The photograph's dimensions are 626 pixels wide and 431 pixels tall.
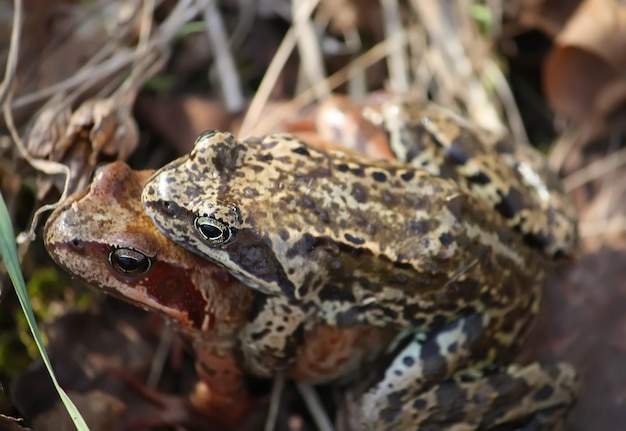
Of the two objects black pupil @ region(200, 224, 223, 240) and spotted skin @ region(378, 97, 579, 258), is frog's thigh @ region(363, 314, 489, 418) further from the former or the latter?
black pupil @ region(200, 224, 223, 240)

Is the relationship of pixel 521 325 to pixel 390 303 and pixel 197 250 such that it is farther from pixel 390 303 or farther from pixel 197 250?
pixel 197 250

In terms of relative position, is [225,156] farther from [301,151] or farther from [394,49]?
[394,49]

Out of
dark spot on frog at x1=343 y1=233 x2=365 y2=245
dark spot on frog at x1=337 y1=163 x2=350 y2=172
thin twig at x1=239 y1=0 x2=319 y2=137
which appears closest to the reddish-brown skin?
dark spot on frog at x1=343 y1=233 x2=365 y2=245

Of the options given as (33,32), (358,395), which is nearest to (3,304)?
(33,32)

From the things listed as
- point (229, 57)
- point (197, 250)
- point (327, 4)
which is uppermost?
point (327, 4)

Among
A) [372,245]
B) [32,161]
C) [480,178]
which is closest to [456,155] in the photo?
[480,178]

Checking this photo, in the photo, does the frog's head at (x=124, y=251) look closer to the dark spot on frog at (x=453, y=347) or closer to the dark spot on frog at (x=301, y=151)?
the dark spot on frog at (x=301, y=151)

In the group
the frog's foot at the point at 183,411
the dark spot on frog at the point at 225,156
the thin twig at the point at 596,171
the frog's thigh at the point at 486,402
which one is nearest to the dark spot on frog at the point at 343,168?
the dark spot on frog at the point at 225,156

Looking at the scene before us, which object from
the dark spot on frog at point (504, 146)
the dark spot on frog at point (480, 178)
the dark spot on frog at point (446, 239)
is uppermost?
the dark spot on frog at point (504, 146)
